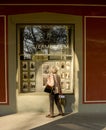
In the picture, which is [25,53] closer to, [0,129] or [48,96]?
[48,96]

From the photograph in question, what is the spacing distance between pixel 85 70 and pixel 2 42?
2.66m

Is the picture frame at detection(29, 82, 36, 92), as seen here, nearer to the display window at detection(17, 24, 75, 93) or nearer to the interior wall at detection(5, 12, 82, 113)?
the display window at detection(17, 24, 75, 93)

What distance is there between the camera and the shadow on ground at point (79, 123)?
898 cm

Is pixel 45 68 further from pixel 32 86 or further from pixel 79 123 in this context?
pixel 79 123

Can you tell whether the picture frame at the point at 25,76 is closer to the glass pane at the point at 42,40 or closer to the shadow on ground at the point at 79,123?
the glass pane at the point at 42,40

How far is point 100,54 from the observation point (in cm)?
1105

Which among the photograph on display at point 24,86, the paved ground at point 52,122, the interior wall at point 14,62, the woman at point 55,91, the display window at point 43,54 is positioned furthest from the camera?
the photograph on display at point 24,86

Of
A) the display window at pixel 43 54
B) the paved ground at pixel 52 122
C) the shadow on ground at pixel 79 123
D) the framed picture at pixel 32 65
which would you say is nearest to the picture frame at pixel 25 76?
the display window at pixel 43 54

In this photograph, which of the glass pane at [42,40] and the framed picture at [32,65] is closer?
the glass pane at [42,40]

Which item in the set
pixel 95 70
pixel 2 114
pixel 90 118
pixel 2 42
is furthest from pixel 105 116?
pixel 2 42

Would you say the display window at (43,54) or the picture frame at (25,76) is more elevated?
the display window at (43,54)

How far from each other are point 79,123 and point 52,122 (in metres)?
0.72

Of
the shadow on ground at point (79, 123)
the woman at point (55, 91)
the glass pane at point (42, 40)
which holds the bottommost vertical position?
the shadow on ground at point (79, 123)

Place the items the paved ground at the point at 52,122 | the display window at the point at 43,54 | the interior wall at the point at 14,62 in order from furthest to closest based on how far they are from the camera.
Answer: the display window at the point at 43,54, the interior wall at the point at 14,62, the paved ground at the point at 52,122
